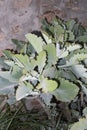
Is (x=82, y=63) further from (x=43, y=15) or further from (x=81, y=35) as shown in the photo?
(x=43, y=15)

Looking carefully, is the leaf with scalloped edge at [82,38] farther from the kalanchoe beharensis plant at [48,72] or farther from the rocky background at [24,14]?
the rocky background at [24,14]

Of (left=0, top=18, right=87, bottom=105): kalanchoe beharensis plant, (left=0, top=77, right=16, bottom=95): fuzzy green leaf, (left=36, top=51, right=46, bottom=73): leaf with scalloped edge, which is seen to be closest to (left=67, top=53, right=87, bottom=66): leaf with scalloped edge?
(left=0, top=18, right=87, bottom=105): kalanchoe beharensis plant

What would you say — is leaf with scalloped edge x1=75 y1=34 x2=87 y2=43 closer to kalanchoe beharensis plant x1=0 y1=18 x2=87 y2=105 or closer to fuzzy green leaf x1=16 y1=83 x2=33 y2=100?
kalanchoe beharensis plant x1=0 y1=18 x2=87 y2=105

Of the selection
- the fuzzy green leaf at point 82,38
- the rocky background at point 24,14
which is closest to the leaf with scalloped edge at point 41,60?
the fuzzy green leaf at point 82,38

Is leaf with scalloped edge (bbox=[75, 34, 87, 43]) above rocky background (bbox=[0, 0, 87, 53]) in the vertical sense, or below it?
below

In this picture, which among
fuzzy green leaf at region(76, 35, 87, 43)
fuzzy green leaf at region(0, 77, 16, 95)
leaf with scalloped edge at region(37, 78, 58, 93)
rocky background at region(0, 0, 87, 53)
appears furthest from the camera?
rocky background at region(0, 0, 87, 53)

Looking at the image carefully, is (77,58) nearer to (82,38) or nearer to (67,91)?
(67,91)

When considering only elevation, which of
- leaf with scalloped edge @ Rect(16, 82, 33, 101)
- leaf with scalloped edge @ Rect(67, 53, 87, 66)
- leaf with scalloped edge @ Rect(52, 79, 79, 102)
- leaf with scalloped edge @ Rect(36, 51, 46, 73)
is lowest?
leaf with scalloped edge @ Rect(52, 79, 79, 102)
